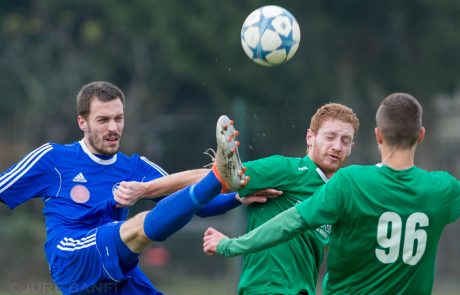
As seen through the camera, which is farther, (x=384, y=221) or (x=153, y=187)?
(x=153, y=187)

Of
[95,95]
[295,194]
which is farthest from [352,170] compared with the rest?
[95,95]

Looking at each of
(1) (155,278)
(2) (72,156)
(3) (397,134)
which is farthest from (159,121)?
(3) (397,134)

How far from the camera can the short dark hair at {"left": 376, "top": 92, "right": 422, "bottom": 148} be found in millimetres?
4863

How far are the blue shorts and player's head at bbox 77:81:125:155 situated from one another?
0.65 metres

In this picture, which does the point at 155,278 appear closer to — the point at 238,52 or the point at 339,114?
the point at 238,52

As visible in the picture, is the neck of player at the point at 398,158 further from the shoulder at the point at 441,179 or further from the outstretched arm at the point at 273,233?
the outstretched arm at the point at 273,233

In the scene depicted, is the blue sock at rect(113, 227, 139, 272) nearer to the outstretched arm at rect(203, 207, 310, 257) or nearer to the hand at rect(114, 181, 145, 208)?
the hand at rect(114, 181, 145, 208)

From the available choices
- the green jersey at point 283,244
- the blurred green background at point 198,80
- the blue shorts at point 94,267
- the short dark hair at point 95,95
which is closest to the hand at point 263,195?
the green jersey at point 283,244

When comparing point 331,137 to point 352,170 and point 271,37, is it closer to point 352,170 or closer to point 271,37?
point 352,170

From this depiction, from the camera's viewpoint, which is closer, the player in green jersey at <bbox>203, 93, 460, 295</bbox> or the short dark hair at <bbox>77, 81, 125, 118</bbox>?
the player in green jersey at <bbox>203, 93, 460, 295</bbox>

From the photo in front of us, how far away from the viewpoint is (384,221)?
15.9ft

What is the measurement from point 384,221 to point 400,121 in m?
0.54

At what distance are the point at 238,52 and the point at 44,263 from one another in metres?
7.05

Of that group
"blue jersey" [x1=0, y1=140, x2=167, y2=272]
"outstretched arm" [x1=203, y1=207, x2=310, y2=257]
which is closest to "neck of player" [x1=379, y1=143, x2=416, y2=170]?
"outstretched arm" [x1=203, y1=207, x2=310, y2=257]
